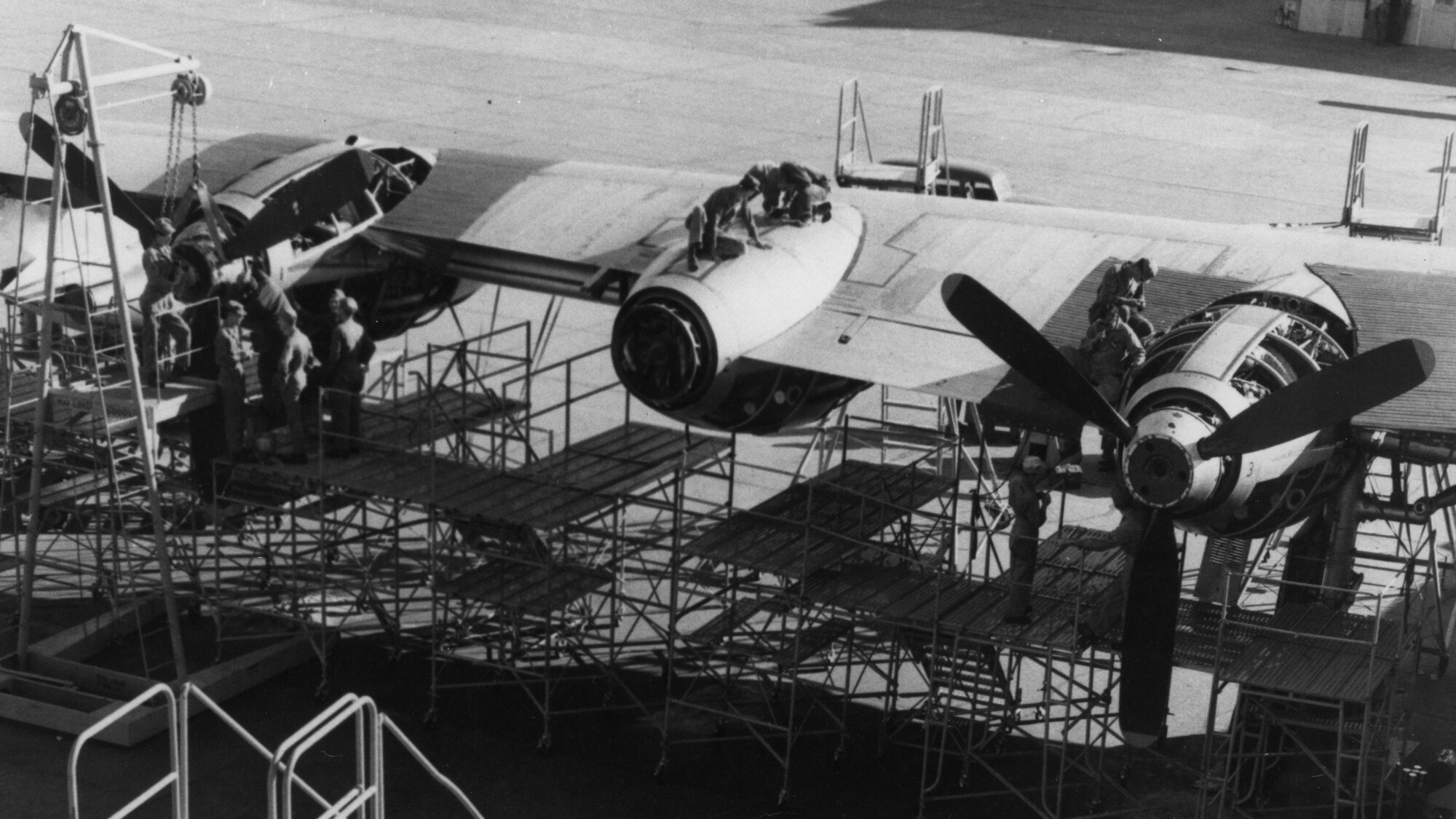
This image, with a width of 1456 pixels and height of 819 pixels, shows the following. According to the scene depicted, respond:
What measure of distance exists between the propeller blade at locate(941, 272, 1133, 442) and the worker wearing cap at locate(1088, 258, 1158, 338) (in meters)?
1.27

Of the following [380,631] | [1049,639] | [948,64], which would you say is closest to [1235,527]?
[1049,639]

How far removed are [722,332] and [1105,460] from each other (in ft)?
15.1

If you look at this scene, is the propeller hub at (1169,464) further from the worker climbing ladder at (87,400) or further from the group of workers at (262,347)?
the worker climbing ladder at (87,400)

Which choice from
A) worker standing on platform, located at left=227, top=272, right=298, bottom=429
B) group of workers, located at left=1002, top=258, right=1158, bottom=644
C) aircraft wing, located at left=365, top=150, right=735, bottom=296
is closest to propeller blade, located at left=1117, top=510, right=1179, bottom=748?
group of workers, located at left=1002, top=258, right=1158, bottom=644

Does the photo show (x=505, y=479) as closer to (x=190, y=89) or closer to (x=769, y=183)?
(x=769, y=183)

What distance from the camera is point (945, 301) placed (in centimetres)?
1916

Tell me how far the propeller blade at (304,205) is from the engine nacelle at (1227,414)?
35.7 feet

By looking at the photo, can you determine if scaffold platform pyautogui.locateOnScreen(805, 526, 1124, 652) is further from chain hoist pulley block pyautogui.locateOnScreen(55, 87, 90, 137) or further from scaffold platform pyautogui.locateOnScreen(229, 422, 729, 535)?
chain hoist pulley block pyautogui.locateOnScreen(55, 87, 90, 137)

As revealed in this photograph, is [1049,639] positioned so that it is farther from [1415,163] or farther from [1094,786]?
[1415,163]

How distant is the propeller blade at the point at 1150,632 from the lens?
1861cm

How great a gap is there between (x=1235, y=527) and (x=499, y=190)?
1209 cm

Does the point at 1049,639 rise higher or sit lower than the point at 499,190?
lower

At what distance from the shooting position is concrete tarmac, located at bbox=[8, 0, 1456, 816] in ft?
170

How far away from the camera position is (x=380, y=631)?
25.4 m
